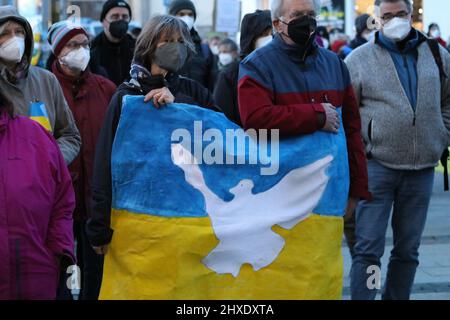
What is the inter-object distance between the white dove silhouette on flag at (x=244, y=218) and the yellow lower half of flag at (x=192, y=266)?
29 millimetres

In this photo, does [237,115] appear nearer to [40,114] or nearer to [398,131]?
[398,131]

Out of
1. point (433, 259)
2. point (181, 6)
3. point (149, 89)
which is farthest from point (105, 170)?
point (181, 6)

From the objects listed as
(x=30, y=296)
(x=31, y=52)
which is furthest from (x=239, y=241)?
(x=31, y=52)

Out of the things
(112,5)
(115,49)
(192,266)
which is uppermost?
(112,5)

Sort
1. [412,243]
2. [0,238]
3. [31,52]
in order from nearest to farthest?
[0,238] → [31,52] → [412,243]

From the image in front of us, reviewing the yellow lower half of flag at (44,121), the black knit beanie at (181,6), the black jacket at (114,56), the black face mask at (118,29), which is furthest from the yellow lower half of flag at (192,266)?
the black knit beanie at (181,6)

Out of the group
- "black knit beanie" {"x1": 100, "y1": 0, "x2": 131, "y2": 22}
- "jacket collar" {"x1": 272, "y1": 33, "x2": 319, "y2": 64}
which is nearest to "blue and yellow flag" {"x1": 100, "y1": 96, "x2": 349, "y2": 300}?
"jacket collar" {"x1": 272, "y1": 33, "x2": 319, "y2": 64}

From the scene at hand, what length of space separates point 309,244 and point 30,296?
1246mm

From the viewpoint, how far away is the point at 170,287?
407 cm

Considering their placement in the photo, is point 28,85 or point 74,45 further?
point 74,45

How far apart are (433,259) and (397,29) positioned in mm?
2803

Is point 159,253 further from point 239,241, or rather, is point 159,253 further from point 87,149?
point 87,149

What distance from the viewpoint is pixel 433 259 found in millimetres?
7727

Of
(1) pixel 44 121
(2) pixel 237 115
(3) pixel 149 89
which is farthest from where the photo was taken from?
(2) pixel 237 115
